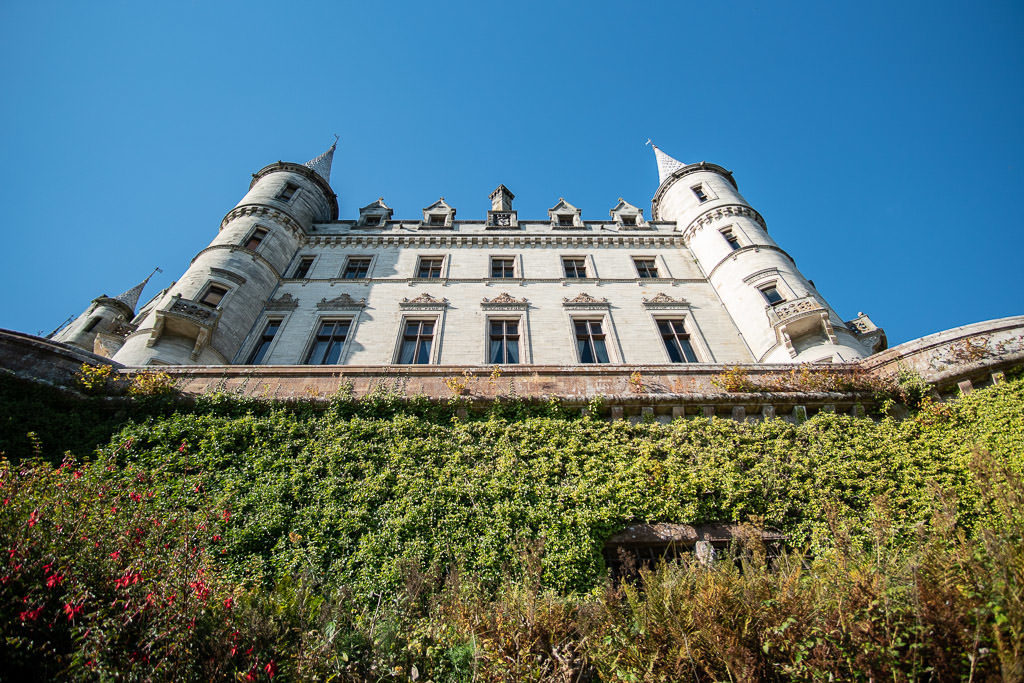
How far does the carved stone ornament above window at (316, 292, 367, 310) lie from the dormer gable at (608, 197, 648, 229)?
1463 cm

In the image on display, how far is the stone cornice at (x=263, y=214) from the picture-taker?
2369 centimetres

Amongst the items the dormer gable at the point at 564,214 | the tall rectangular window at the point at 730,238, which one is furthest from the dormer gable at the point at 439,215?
the tall rectangular window at the point at 730,238

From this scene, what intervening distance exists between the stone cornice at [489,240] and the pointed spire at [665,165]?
5807mm

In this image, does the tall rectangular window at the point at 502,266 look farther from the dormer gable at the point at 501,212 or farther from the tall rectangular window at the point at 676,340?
the tall rectangular window at the point at 676,340

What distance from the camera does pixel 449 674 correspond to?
6766mm

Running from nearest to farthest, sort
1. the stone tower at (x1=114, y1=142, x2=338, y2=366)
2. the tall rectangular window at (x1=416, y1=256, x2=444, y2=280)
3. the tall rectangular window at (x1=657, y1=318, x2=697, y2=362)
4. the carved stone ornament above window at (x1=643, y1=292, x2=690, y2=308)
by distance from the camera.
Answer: the stone tower at (x1=114, y1=142, x2=338, y2=366) → the tall rectangular window at (x1=657, y1=318, x2=697, y2=362) → the carved stone ornament above window at (x1=643, y1=292, x2=690, y2=308) → the tall rectangular window at (x1=416, y1=256, x2=444, y2=280)

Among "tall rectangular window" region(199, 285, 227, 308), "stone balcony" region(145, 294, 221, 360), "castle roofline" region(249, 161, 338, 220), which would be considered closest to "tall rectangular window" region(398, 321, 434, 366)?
"stone balcony" region(145, 294, 221, 360)

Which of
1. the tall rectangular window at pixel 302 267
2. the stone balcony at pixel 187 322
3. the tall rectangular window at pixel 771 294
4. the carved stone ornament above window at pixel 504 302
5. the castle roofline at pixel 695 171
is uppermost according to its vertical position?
the castle roofline at pixel 695 171

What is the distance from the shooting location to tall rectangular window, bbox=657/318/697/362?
1973 cm

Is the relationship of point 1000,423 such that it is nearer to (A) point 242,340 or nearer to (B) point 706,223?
(B) point 706,223

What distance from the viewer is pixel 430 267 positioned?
2417cm

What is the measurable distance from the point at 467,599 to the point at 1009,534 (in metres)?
7.22

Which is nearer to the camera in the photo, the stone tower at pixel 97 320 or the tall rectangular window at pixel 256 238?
the tall rectangular window at pixel 256 238

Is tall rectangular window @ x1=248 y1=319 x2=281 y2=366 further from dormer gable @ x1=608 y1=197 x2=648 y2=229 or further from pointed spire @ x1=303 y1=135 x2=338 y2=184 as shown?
dormer gable @ x1=608 y1=197 x2=648 y2=229
